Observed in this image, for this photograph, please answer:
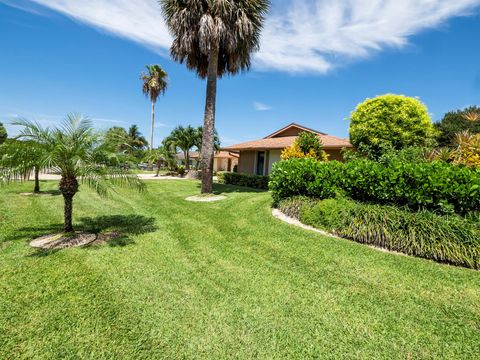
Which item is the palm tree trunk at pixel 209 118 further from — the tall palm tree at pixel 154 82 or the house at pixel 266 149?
the tall palm tree at pixel 154 82

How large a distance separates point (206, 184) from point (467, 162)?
10.5 meters

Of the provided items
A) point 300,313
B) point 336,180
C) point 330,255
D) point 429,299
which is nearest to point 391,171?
point 336,180

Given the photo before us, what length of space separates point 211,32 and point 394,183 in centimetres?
1011

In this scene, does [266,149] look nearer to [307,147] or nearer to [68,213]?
[307,147]

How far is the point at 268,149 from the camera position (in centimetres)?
1961

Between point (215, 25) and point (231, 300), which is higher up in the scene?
point (215, 25)

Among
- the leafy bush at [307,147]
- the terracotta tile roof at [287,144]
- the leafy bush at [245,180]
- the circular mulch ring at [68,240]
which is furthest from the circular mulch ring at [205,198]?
the terracotta tile roof at [287,144]

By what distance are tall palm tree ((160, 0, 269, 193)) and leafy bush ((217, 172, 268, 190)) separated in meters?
5.17

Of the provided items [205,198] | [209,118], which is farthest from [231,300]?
[209,118]

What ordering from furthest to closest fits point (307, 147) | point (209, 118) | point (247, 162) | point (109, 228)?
point (247, 162)
point (307, 147)
point (209, 118)
point (109, 228)

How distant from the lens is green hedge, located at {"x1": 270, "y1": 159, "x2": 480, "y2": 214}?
5750 mm

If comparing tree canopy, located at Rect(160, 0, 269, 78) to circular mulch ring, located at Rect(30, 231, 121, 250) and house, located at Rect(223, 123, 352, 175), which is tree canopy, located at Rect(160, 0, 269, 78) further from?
circular mulch ring, located at Rect(30, 231, 121, 250)

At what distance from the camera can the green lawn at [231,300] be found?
2965 millimetres

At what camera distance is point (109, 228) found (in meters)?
7.45
